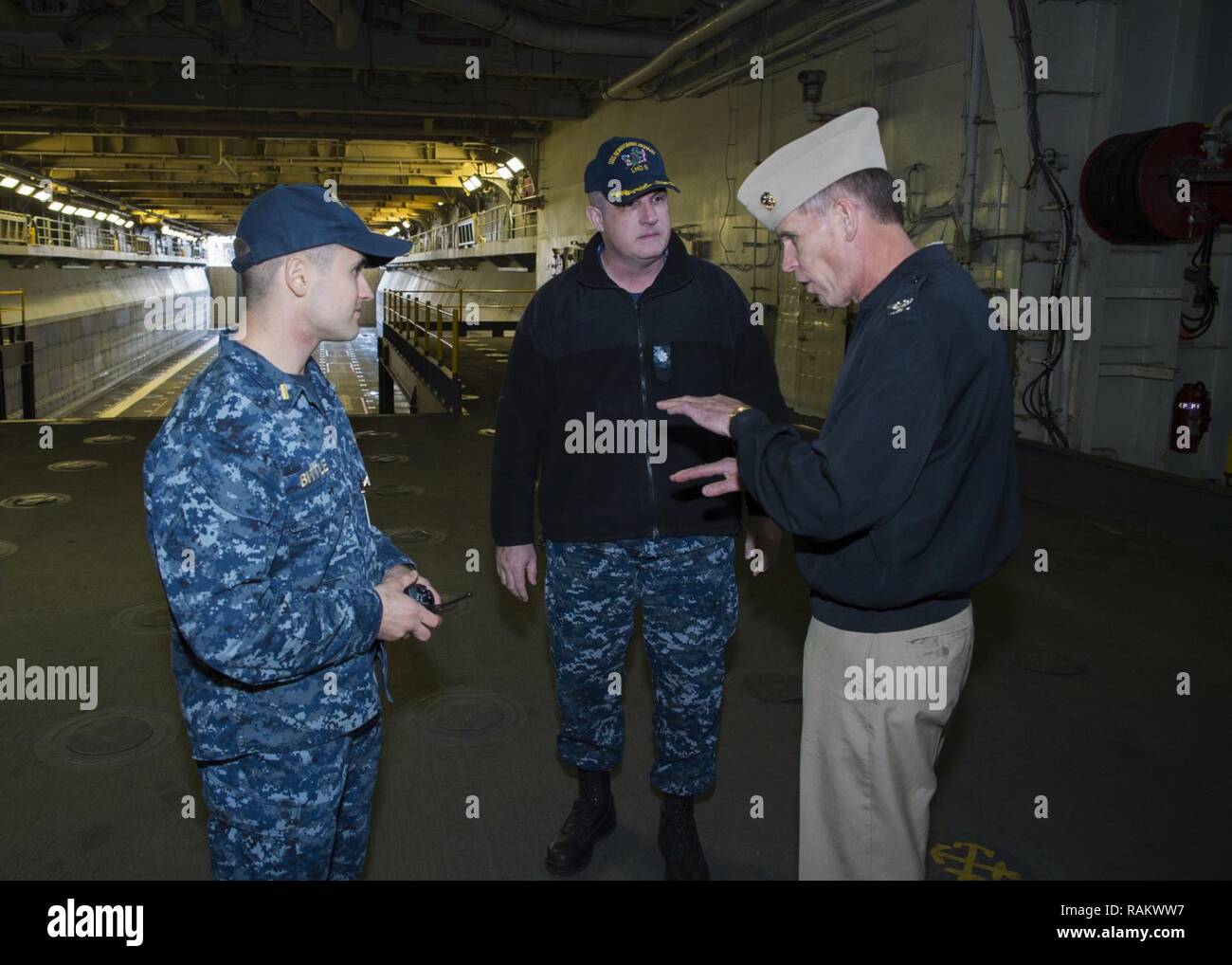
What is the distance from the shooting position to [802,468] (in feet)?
5.96

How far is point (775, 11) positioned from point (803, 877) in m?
9.55

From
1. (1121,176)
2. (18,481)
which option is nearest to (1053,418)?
(1121,176)

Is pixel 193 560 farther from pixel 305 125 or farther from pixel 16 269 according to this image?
pixel 16 269

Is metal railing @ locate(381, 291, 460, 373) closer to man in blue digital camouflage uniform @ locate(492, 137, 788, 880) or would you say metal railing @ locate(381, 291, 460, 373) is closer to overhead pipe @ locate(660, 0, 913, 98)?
overhead pipe @ locate(660, 0, 913, 98)

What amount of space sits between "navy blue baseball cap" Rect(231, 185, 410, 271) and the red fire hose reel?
5.99 metres

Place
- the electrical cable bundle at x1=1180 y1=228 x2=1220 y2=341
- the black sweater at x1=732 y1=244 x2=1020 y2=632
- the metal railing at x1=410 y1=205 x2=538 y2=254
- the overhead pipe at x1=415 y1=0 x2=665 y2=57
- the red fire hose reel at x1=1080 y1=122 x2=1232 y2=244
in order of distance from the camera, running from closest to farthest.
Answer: the black sweater at x1=732 y1=244 x2=1020 y2=632
the red fire hose reel at x1=1080 y1=122 x2=1232 y2=244
the electrical cable bundle at x1=1180 y1=228 x2=1220 y2=341
the overhead pipe at x1=415 y1=0 x2=665 y2=57
the metal railing at x1=410 y1=205 x2=538 y2=254

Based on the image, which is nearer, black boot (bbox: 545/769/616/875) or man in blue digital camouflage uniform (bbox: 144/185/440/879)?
man in blue digital camouflage uniform (bbox: 144/185/440/879)

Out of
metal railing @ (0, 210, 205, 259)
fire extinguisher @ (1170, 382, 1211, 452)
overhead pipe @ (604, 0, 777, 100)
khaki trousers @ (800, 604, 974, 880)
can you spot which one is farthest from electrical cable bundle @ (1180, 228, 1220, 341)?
metal railing @ (0, 210, 205, 259)

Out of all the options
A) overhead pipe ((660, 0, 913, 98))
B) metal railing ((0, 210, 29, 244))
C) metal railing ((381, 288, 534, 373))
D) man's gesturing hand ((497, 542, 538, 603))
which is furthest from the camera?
metal railing ((0, 210, 29, 244))

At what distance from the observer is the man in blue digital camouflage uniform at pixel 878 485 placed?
1767 millimetres

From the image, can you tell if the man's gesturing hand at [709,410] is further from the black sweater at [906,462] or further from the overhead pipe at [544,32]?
the overhead pipe at [544,32]

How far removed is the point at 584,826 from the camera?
112 inches

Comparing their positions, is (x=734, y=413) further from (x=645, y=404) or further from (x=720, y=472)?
(x=645, y=404)

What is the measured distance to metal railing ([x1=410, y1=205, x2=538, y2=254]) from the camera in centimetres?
2130
